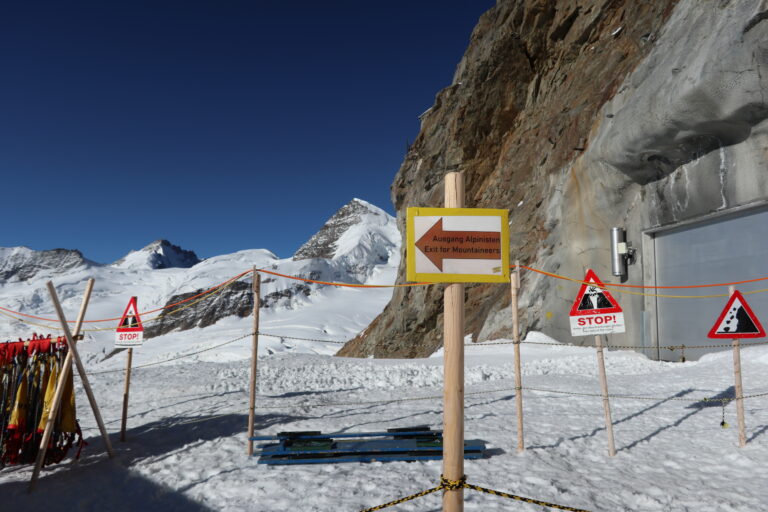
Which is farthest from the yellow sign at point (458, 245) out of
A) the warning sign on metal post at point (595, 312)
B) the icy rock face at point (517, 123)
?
the icy rock face at point (517, 123)

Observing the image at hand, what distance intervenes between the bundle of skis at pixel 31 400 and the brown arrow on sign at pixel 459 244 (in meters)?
5.48

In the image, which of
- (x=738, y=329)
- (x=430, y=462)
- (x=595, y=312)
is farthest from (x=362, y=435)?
(x=738, y=329)

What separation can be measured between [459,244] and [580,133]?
19.3m

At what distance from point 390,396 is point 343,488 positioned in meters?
5.63

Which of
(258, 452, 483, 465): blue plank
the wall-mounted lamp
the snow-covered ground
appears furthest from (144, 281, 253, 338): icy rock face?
(258, 452, 483, 465): blue plank

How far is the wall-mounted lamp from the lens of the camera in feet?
50.9

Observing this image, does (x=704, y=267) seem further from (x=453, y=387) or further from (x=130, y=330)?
(x=130, y=330)

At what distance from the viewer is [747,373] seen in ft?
33.0

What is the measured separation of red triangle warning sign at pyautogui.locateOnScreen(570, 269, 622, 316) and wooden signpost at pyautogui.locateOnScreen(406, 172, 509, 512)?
11.1 feet

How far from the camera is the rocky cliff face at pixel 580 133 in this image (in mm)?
11891

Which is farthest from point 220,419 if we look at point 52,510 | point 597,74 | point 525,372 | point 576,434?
point 597,74

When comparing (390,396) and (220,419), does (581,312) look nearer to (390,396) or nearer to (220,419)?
(390,396)

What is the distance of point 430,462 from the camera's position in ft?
18.2

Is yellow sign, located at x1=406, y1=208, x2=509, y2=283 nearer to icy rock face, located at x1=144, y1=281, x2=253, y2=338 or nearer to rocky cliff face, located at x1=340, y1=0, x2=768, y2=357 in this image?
rocky cliff face, located at x1=340, y1=0, x2=768, y2=357
